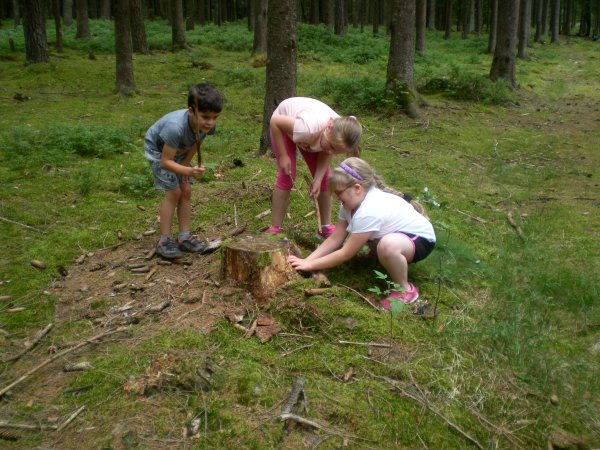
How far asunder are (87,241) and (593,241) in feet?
17.1

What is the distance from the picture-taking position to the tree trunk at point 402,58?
10781 millimetres

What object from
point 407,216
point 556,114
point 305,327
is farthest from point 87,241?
point 556,114

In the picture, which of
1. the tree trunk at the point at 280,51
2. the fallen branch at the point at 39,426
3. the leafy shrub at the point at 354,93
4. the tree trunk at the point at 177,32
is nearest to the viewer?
the fallen branch at the point at 39,426

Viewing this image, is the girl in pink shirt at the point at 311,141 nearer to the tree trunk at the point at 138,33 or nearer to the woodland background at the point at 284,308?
the woodland background at the point at 284,308

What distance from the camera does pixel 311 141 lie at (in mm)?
4344

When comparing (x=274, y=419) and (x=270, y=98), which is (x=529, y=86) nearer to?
(x=270, y=98)

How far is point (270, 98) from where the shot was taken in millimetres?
7168

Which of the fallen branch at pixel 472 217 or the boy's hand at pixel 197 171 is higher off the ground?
the boy's hand at pixel 197 171

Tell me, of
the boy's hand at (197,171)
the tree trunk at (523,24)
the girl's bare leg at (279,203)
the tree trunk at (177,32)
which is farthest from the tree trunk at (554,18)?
the boy's hand at (197,171)

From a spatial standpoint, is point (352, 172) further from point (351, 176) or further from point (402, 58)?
point (402, 58)

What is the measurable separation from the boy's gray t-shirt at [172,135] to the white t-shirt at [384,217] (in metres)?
1.44

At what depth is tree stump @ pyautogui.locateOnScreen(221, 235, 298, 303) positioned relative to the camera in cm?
372

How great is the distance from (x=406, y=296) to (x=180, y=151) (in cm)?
224

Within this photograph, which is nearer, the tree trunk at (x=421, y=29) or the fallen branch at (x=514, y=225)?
the fallen branch at (x=514, y=225)
